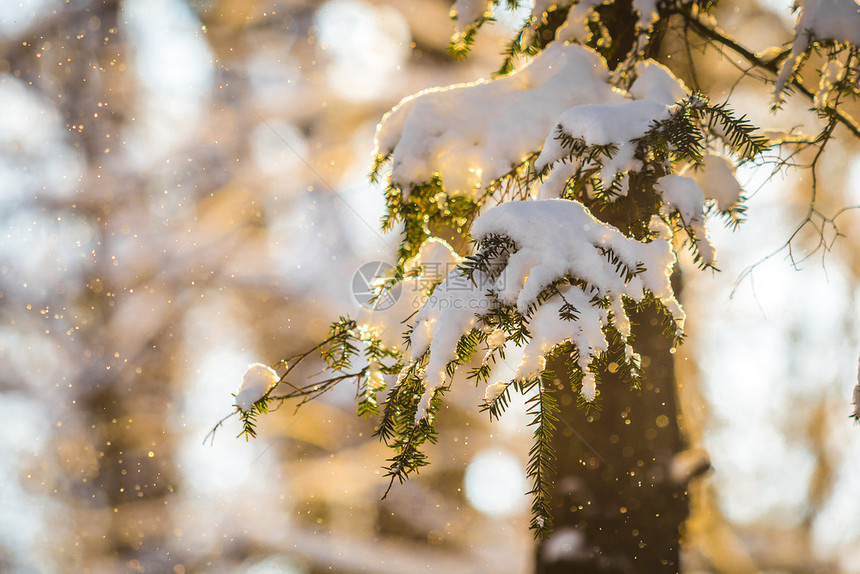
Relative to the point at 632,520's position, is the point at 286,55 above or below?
above

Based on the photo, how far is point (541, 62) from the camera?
157 centimetres

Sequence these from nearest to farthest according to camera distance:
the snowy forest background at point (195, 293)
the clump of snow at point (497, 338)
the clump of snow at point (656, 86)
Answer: the clump of snow at point (497, 338), the clump of snow at point (656, 86), the snowy forest background at point (195, 293)

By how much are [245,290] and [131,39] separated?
3.66 meters

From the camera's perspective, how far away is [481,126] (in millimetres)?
1478

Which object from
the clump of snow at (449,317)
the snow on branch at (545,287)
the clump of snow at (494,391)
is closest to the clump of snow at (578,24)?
the snow on branch at (545,287)

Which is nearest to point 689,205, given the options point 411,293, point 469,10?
point 411,293

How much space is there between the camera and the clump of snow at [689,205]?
1.17 metres

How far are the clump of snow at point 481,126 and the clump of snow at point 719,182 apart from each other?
0.35 metres

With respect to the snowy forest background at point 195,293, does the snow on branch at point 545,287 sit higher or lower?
lower

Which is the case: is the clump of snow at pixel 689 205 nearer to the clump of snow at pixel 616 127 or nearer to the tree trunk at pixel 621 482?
the clump of snow at pixel 616 127

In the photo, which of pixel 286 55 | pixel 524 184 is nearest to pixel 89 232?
pixel 286 55

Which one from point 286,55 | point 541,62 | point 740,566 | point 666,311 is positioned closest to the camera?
point 666,311

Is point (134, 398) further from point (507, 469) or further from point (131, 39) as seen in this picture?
point (507, 469)

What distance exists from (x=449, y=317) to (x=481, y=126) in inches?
29.2
